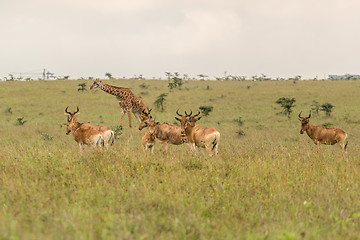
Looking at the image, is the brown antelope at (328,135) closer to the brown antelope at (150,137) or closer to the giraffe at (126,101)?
the brown antelope at (150,137)

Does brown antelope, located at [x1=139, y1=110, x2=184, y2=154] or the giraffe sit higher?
the giraffe

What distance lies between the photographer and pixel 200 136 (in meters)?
10.2

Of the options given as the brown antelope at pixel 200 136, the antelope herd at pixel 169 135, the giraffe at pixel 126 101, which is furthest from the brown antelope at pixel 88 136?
the giraffe at pixel 126 101

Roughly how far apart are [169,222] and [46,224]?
169 cm

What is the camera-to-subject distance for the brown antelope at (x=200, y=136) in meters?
10.1

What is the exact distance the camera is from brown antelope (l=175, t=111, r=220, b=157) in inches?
398

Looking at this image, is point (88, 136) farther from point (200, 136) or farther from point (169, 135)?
point (200, 136)

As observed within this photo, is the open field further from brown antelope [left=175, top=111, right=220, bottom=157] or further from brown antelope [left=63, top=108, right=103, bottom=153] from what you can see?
brown antelope [left=63, top=108, right=103, bottom=153]

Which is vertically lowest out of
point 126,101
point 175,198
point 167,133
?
point 175,198

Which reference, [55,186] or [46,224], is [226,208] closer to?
[46,224]

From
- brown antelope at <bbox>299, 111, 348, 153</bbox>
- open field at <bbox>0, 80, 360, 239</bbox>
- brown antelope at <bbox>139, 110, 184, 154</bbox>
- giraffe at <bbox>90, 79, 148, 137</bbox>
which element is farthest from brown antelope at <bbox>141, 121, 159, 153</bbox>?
giraffe at <bbox>90, 79, 148, 137</bbox>

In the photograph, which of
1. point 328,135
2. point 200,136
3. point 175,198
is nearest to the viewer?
point 175,198

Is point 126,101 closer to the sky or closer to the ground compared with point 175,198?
closer to the sky

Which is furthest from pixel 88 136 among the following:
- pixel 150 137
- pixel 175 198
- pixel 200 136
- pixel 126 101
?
pixel 126 101
